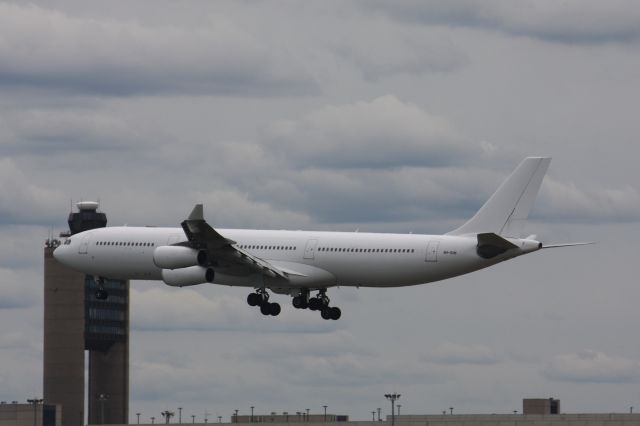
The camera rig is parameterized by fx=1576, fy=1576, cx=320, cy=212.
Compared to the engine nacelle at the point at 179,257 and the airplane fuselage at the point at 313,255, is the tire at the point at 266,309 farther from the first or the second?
the engine nacelle at the point at 179,257

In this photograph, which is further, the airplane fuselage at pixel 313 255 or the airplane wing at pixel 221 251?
the airplane wing at pixel 221 251

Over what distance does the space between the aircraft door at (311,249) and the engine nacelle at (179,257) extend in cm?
654

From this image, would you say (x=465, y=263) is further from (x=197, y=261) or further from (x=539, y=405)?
(x=539, y=405)

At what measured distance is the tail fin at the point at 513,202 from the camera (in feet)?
319

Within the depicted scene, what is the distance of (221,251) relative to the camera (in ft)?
332

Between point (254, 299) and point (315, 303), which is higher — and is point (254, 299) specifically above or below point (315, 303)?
above

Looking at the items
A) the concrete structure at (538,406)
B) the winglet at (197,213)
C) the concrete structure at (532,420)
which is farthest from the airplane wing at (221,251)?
the concrete structure at (538,406)

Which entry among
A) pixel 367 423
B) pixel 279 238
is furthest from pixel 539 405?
pixel 279 238

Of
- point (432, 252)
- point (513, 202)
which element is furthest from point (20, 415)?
point (513, 202)

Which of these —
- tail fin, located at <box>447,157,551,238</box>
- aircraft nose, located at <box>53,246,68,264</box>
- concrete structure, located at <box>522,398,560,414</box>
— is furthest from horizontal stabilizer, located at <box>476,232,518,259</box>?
concrete structure, located at <box>522,398,560,414</box>

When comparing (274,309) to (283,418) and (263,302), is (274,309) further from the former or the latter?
(283,418)

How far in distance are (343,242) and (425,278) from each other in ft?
20.4

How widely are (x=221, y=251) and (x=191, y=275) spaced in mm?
2801

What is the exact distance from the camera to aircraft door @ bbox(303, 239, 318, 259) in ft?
333
